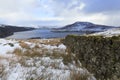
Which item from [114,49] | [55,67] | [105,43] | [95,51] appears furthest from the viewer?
[55,67]

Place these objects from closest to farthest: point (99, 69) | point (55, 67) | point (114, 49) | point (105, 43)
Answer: point (114, 49) < point (105, 43) < point (99, 69) < point (55, 67)

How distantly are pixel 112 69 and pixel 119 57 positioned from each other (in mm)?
539

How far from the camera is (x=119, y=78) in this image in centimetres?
600

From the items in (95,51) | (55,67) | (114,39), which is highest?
(114,39)

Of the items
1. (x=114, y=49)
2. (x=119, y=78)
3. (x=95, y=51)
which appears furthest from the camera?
(x=95, y=51)

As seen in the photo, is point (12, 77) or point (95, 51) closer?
point (12, 77)

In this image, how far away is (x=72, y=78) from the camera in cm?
677

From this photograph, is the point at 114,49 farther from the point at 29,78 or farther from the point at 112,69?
the point at 29,78

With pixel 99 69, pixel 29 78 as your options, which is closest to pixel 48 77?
pixel 29 78

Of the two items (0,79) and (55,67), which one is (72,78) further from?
(55,67)

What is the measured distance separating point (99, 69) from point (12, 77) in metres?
2.61

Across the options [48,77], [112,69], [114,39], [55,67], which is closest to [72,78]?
[48,77]

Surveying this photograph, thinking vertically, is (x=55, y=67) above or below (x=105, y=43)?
below

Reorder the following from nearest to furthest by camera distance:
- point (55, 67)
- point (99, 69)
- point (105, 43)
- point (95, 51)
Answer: point (105, 43)
point (99, 69)
point (95, 51)
point (55, 67)
